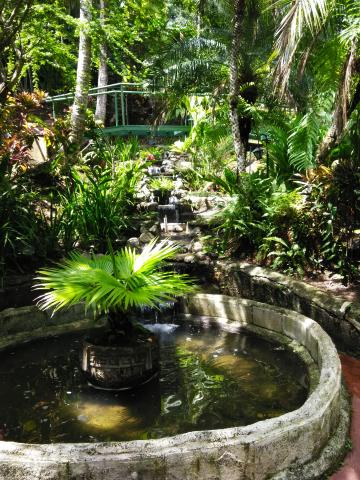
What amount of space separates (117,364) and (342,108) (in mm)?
4501

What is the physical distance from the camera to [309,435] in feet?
8.77

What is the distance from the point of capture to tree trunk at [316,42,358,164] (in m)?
5.69

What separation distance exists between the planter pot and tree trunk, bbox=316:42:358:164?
13.3 feet

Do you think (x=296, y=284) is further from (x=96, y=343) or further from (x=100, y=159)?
(x=100, y=159)

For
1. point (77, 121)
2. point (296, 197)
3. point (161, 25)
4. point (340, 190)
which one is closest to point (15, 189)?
point (77, 121)

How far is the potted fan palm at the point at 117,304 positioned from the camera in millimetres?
3531

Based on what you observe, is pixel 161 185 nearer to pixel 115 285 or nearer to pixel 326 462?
pixel 115 285

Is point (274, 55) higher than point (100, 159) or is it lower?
higher

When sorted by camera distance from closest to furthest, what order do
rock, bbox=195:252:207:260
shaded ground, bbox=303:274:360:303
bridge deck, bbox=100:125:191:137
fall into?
shaded ground, bbox=303:274:360:303 → rock, bbox=195:252:207:260 → bridge deck, bbox=100:125:191:137

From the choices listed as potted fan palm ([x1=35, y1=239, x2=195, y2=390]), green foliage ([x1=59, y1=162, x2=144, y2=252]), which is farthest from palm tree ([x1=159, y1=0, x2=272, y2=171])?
potted fan palm ([x1=35, y1=239, x2=195, y2=390])

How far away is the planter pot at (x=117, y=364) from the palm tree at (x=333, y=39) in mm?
3774

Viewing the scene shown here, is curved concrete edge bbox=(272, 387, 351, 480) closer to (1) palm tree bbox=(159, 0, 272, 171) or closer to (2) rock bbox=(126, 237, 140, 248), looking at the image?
(2) rock bbox=(126, 237, 140, 248)

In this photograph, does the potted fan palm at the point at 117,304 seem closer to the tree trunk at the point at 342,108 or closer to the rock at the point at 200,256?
the rock at the point at 200,256

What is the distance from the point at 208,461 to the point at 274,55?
5221 mm
